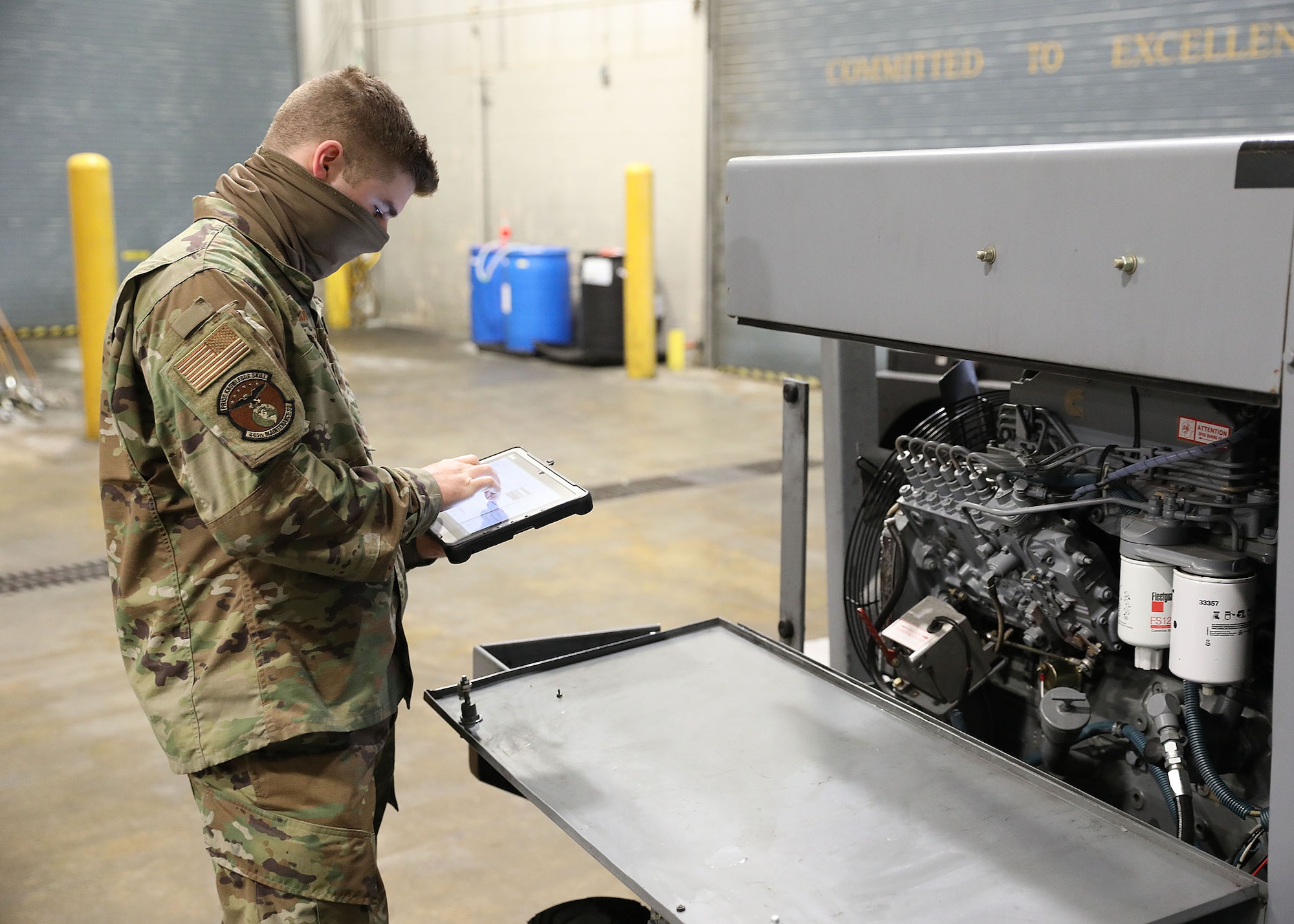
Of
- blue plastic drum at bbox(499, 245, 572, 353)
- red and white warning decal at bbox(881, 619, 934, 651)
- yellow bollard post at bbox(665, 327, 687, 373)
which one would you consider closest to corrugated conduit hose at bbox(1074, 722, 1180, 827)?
red and white warning decal at bbox(881, 619, 934, 651)

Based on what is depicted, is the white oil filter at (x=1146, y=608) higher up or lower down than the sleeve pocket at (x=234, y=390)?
lower down

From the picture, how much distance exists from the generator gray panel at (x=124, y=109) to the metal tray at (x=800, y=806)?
1118 centimetres

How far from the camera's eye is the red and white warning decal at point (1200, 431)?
1.61m

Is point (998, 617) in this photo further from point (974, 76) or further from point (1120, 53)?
point (974, 76)

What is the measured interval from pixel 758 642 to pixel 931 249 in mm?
820

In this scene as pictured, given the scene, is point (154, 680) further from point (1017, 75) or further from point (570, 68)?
point (570, 68)

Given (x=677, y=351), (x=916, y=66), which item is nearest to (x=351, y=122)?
(x=916, y=66)

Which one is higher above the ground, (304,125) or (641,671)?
(304,125)

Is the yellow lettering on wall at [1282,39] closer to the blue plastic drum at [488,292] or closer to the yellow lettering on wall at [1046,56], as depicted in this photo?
the yellow lettering on wall at [1046,56]

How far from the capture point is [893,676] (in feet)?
7.66

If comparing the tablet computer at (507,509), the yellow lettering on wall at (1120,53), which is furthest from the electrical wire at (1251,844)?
the yellow lettering on wall at (1120,53)

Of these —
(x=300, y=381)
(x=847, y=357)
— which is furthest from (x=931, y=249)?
(x=300, y=381)

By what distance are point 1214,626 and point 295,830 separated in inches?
50.9

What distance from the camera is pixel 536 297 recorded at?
9.87 meters
